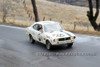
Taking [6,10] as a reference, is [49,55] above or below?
above

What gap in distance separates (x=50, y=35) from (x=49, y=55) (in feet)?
5.62

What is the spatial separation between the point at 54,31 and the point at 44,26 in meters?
0.91

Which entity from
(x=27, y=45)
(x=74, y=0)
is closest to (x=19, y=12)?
(x=27, y=45)

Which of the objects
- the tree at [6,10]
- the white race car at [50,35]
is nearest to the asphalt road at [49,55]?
the white race car at [50,35]

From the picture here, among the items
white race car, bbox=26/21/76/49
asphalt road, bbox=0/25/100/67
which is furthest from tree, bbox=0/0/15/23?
asphalt road, bbox=0/25/100/67

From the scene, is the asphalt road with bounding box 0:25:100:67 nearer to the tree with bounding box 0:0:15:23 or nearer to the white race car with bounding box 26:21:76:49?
the white race car with bounding box 26:21:76:49

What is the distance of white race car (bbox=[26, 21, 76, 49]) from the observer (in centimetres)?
1445

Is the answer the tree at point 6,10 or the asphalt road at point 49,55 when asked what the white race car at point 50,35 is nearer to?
the asphalt road at point 49,55

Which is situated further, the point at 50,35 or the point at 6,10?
the point at 6,10

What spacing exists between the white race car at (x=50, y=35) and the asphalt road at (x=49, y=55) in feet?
1.47

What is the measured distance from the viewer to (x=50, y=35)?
14.8 meters

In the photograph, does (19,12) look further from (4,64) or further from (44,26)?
(4,64)

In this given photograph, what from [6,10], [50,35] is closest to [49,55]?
[50,35]

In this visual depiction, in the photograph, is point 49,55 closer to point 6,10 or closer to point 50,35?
point 50,35
